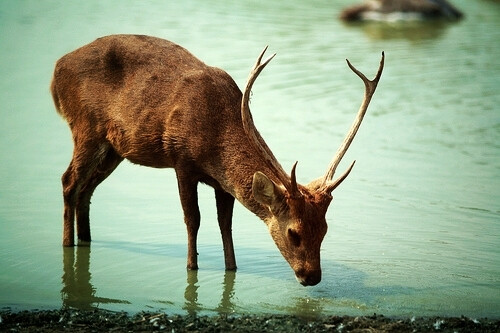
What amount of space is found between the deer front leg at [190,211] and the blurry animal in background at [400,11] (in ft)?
51.4

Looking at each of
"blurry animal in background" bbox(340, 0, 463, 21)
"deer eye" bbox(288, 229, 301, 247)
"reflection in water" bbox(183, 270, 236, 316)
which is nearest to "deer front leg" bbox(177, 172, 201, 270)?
"reflection in water" bbox(183, 270, 236, 316)

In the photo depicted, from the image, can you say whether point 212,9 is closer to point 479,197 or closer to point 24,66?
point 24,66

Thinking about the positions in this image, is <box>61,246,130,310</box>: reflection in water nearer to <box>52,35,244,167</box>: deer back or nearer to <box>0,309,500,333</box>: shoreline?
<box>0,309,500,333</box>: shoreline

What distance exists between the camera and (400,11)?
82.7 feet

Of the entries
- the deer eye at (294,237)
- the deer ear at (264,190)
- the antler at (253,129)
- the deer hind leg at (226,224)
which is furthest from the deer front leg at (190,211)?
the deer eye at (294,237)

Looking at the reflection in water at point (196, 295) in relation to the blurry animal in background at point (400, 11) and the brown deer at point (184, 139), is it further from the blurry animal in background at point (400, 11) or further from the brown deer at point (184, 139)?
the blurry animal in background at point (400, 11)

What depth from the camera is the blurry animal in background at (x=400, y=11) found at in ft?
79.5


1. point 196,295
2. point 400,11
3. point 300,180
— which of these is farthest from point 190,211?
point 400,11

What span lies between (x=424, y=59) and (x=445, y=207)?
9.18 metres

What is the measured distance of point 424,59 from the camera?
19938mm

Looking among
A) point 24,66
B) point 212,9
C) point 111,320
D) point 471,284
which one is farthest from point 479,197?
point 212,9

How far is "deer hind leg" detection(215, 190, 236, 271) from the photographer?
9023mm

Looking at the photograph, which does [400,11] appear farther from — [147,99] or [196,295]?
[196,295]

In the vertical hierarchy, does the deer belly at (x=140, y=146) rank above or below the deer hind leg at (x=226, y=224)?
above
